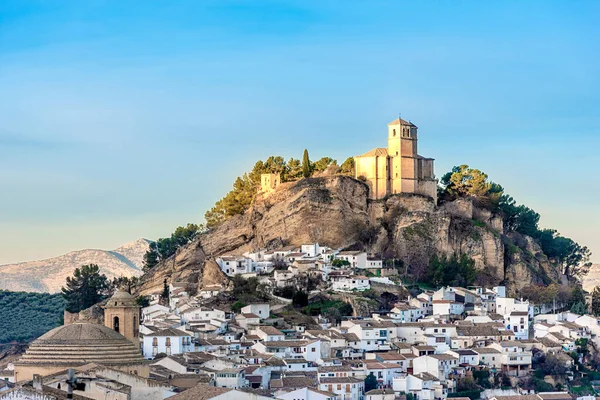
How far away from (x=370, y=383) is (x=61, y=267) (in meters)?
84.0

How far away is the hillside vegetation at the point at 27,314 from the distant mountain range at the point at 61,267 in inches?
1166

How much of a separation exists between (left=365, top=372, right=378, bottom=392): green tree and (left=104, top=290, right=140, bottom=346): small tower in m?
9.45

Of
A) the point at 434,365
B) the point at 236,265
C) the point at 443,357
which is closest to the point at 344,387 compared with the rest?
the point at 434,365

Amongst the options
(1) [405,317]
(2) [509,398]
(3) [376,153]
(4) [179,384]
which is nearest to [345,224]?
(3) [376,153]

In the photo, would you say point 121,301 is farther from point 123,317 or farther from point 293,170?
point 293,170

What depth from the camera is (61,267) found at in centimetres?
12938

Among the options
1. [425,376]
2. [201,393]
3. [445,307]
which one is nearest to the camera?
[201,393]

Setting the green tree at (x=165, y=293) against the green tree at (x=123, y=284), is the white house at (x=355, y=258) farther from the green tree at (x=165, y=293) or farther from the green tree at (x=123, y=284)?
the green tree at (x=123, y=284)

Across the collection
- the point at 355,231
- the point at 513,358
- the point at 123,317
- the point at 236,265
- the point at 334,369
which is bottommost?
A: the point at 334,369

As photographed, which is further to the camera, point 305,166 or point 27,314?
point 27,314

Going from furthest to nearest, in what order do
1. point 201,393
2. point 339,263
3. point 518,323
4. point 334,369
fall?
point 339,263 < point 518,323 < point 334,369 < point 201,393

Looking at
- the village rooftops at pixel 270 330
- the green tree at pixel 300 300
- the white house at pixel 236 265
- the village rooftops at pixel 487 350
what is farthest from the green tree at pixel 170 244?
the village rooftops at pixel 487 350

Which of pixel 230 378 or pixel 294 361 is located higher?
pixel 294 361

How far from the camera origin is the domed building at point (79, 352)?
131 ft
